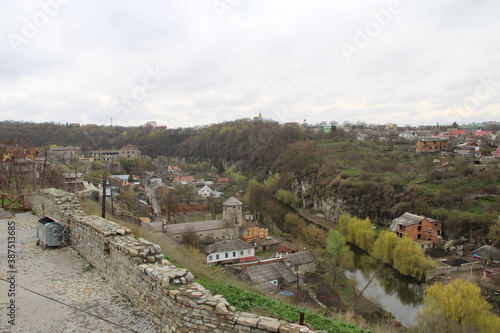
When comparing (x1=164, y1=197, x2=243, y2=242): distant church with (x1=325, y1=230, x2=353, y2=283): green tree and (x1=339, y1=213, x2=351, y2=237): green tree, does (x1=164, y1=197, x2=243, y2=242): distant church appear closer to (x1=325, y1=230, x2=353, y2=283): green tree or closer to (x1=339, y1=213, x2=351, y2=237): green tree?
(x1=325, y1=230, x2=353, y2=283): green tree

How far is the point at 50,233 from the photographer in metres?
7.04

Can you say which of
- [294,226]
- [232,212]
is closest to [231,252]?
[232,212]

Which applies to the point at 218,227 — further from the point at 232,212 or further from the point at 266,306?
the point at 266,306

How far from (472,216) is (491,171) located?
31.0 feet

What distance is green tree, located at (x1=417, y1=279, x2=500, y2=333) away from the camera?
12.0 m

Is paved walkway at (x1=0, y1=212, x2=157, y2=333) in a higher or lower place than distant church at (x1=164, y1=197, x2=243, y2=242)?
higher

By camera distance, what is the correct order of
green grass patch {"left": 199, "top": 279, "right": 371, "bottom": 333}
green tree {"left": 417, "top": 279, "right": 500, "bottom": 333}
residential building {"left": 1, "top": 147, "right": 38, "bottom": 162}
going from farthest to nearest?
residential building {"left": 1, "top": 147, "right": 38, "bottom": 162} < green tree {"left": 417, "top": 279, "right": 500, "bottom": 333} < green grass patch {"left": 199, "top": 279, "right": 371, "bottom": 333}

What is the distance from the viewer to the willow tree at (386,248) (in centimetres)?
2182

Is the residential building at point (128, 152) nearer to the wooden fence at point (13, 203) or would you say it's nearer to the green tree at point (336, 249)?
the green tree at point (336, 249)

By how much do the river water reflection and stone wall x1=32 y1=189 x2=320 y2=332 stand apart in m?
14.6

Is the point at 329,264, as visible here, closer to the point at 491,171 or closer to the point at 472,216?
the point at 472,216

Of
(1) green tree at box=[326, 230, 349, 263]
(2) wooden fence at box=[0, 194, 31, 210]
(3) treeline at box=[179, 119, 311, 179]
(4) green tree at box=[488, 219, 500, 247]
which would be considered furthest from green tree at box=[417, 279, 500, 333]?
(3) treeline at box=[179, 119, 311, 179]

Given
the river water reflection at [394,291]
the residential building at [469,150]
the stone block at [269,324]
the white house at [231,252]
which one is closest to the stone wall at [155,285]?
the stone block at [269,324]

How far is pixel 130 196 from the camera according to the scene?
32.4 meters
